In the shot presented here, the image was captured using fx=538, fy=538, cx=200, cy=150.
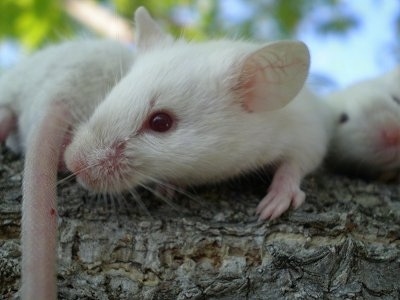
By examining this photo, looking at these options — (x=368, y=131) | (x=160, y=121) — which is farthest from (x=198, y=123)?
(x=368, y=131)

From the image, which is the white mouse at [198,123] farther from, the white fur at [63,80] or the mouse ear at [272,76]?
the white fur at [63,80]

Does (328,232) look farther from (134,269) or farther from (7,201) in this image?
(7,201)

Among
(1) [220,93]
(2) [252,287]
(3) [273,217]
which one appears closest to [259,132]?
(1) [220,93]

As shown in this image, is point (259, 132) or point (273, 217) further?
point (259, 132)

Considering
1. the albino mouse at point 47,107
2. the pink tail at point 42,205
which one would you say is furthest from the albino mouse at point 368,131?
the pink tail at point 42,205

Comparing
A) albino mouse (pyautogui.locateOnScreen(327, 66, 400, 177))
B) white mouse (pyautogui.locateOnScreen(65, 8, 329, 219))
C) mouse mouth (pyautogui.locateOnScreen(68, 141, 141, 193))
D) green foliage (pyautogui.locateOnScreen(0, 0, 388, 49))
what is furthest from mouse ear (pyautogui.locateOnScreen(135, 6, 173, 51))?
green foliage (pyautogui.locateOnScreen(0, 0, 388, 49))

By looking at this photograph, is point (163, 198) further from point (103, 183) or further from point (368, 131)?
point (368, 131)
